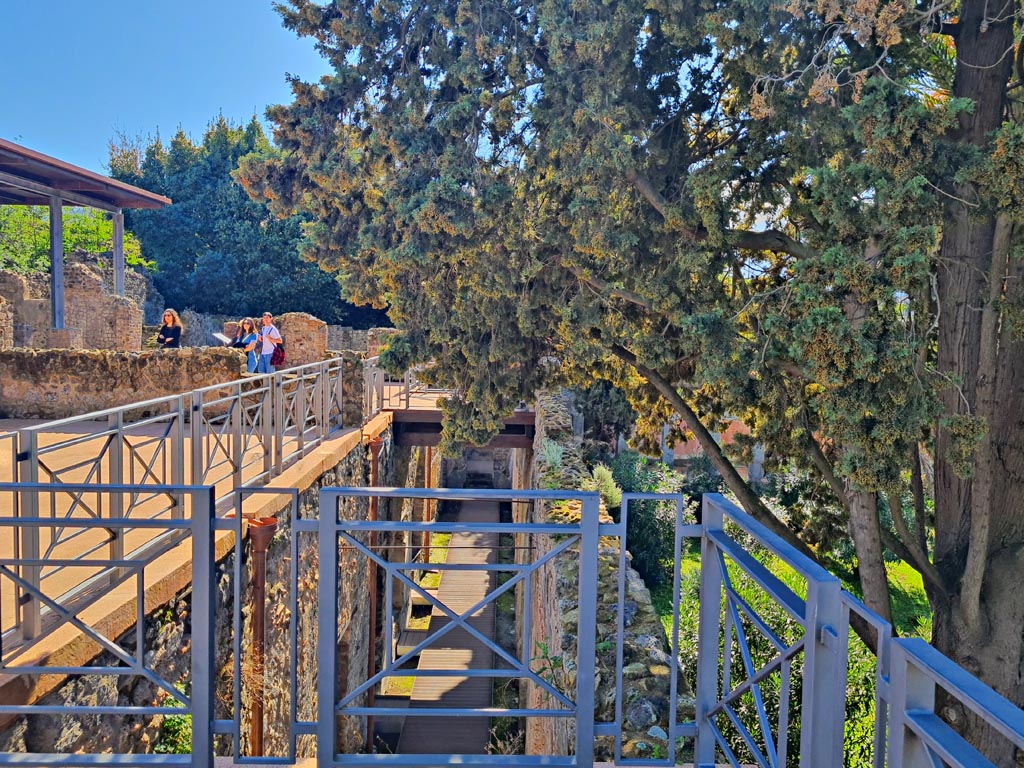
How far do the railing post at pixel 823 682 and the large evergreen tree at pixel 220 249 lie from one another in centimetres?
2686

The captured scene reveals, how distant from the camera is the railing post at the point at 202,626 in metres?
2.64

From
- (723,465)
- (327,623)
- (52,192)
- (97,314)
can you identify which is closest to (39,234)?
(97,314)

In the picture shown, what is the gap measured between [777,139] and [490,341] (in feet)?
9.08

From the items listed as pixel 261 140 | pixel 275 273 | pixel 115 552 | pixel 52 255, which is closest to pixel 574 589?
pixel 115 552

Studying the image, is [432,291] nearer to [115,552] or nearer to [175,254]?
[115,552]

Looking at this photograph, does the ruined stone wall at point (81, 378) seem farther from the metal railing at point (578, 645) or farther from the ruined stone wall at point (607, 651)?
the metal railing at point (578, 645)

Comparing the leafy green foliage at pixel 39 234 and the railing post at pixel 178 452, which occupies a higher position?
the leafy green foliage at pixel 39 234

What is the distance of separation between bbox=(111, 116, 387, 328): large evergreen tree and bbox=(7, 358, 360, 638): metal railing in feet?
58.3

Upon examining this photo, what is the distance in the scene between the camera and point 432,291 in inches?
257

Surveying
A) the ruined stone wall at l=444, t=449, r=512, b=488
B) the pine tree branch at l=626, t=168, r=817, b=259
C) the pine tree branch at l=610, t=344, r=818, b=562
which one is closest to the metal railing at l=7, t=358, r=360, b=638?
the pine tree branch at l=610, t=344, r=818, b=562

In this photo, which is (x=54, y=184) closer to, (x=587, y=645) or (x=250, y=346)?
(x=250, y=346)

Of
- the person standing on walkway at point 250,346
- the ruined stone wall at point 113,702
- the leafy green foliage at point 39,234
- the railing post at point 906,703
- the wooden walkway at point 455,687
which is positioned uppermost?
the leafy green foliage at point 39,234

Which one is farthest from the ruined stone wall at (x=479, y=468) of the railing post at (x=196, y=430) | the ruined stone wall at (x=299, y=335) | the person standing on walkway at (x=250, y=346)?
the railing post at (x=196, y=430)

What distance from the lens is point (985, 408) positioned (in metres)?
5.02
